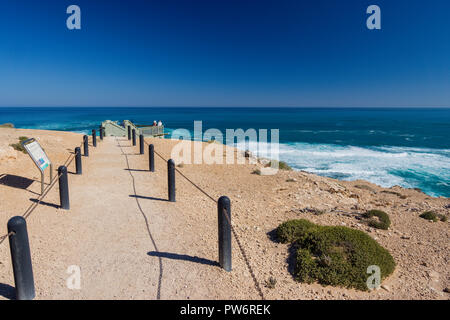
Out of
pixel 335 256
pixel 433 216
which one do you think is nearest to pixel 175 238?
pixel 335 256

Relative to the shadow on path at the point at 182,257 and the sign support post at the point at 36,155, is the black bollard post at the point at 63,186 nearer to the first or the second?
the sign support post at the point at 36,155

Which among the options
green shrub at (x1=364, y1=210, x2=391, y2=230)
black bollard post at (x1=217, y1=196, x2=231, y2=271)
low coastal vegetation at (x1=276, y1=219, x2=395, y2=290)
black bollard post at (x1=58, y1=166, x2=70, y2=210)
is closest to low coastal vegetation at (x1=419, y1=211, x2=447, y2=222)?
green shrub at (x1=364, y1=210, x2=391, y2=230)

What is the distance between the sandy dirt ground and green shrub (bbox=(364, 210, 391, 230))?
22 centimetres

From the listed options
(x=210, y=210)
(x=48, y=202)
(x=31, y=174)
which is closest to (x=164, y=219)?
(x=210, y=210)

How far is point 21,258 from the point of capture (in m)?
3.37

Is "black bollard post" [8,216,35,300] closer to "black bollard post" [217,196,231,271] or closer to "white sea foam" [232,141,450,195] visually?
"black bollard post" [217,196,231,271]

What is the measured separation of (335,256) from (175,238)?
2912 millimetres

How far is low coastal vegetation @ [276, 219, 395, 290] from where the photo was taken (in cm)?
423

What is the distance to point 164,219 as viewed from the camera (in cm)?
624

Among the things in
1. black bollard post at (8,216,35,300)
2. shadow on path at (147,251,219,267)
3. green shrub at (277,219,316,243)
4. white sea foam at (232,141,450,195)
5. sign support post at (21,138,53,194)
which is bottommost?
white sea foam at (232,141,450,195)

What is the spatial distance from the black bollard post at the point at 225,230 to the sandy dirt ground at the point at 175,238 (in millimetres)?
191

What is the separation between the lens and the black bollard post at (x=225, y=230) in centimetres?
414
